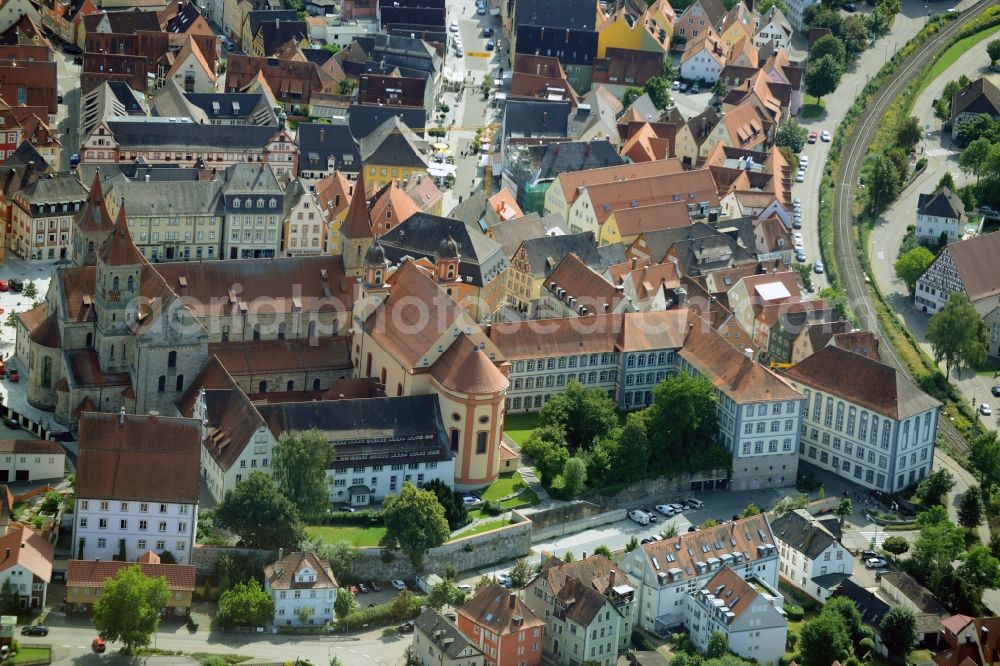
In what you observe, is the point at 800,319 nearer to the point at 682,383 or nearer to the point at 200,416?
the point at 682,383

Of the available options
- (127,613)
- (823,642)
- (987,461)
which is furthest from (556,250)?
(127,613)

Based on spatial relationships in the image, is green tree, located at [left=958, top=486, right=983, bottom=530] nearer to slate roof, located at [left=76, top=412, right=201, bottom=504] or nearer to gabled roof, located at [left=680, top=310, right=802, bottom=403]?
gabled roof, located at [left=680, top=310, right=802, bottom=403]

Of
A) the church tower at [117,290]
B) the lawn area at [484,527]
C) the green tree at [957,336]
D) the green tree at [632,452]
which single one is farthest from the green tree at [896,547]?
the church tower at [117,290]

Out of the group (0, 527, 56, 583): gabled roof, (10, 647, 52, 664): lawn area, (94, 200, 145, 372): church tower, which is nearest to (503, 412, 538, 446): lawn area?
(94, 200, 145, 372): church tower

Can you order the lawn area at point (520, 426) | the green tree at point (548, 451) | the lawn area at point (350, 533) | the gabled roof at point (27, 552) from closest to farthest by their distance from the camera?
1. the gabled roof at point (27, 552)
2. the lawn area at point (350, 533)
3. the green tree at point (548, 451)
4. the lawn area at point (520, 426)

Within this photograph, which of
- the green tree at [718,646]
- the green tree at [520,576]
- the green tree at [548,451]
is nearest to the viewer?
the green tree at [718,646]

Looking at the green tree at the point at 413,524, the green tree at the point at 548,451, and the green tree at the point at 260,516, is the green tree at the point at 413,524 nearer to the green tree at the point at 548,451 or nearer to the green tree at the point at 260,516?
the green tree at the point at 260,516
